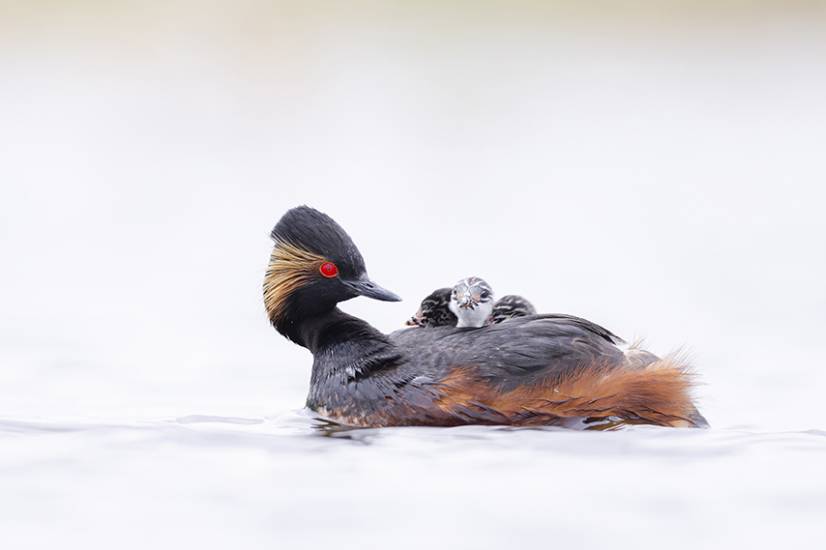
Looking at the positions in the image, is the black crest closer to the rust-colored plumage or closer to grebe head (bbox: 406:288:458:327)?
grebe head (bbox: 406:288:458:327)

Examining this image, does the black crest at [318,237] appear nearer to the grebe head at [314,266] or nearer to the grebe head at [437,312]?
the grebe head at [314,266]

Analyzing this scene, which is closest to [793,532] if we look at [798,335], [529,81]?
[798,335]

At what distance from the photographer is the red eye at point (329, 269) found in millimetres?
7910

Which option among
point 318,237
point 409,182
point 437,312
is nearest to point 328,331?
point 318,237

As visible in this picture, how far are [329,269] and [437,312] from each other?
0.73 meters

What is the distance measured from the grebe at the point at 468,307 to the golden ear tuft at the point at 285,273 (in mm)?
743

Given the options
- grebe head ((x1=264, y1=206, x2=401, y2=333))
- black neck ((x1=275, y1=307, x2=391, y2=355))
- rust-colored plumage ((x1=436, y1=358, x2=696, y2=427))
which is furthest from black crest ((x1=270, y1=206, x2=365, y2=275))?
rust-colored plumage ((x1=436, y1=358, x2=696, y2=427))

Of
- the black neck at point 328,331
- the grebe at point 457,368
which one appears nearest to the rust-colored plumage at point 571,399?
the grebe at point 457,368

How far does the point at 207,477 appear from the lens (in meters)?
5.90

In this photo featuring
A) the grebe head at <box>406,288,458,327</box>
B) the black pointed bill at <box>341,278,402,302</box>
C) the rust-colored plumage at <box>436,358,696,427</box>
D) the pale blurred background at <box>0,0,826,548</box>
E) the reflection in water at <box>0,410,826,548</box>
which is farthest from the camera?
the pale blurred background at <box>0,0,826,548</box>

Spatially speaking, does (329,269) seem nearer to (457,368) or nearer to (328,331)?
(328,331)

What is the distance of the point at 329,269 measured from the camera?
7922 mm

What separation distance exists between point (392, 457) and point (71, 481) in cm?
132

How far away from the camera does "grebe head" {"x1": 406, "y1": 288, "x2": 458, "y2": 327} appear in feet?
27.2
